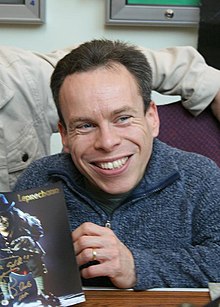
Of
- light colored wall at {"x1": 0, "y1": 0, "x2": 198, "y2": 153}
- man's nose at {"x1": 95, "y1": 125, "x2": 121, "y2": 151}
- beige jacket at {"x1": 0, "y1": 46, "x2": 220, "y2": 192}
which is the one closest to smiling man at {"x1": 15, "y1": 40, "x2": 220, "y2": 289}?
man's nose at {"x1": 95, "y1": 125, "x2": 121, "y2": 151}

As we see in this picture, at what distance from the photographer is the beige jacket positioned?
1435mm

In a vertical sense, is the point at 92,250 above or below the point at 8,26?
below

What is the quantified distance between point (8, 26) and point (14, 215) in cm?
132

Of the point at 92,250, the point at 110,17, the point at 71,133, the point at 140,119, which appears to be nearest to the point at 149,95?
the point at 140,119

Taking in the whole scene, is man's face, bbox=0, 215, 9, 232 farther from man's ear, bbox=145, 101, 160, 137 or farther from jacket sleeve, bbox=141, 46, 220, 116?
jacket sleeve, bbox=141, 46, 220, 116

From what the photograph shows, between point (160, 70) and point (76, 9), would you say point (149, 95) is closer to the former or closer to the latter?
Result: point (160, 70)

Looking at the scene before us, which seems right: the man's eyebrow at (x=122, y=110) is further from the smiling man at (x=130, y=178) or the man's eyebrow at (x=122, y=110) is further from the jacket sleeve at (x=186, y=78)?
the jacket sleeve at (x=186, y=78)

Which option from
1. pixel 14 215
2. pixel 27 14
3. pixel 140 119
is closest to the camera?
pixel 14 215

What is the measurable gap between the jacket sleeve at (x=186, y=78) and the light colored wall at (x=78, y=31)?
0.56 m

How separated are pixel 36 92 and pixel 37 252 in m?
0.67

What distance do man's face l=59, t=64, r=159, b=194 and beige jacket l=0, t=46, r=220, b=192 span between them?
356 millimetres

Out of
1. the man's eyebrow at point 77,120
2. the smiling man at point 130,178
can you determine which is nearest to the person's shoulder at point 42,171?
the smiling man at point 130,178

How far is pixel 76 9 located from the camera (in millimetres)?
2039

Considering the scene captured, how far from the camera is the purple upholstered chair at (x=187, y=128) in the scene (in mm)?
1527
